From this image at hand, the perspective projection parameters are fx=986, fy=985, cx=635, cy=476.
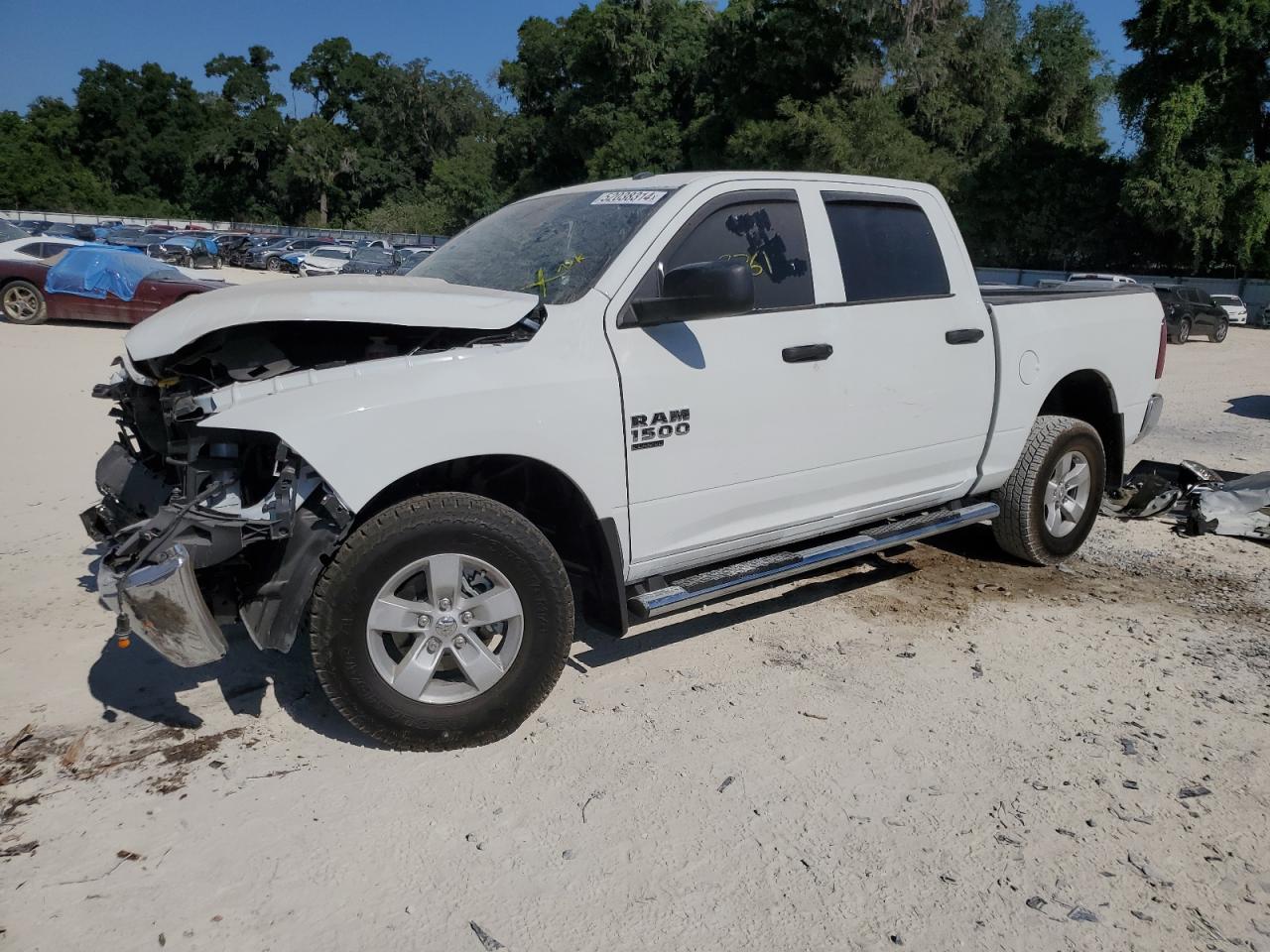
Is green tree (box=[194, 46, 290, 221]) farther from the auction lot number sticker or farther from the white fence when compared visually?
the auction lot number sticker

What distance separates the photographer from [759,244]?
13.8 ft

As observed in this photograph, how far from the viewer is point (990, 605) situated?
5168 millimetres

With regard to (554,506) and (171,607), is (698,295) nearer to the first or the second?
(554,506)

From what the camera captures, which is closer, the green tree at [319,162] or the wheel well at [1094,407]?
the wheel well at [1094,407]

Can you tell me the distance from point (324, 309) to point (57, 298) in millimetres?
16883

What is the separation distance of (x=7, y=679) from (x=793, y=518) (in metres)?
3.33

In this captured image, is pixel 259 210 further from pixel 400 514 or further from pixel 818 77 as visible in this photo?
pixel 400 514

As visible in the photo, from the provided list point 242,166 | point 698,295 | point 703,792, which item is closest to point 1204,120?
point 698,295

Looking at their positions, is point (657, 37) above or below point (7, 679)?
above

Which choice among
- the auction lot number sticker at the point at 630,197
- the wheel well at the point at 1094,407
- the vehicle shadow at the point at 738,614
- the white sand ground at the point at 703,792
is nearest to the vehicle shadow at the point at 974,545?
the vehicle shadow at the point at 738,614

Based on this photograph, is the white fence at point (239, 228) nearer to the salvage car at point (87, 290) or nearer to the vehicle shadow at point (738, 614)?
the salvage car at point (87, 290)

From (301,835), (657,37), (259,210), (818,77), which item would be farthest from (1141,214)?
(259,210)

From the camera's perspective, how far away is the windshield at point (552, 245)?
3.92 meters

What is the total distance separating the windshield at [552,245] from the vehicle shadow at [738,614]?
1.64 metres
